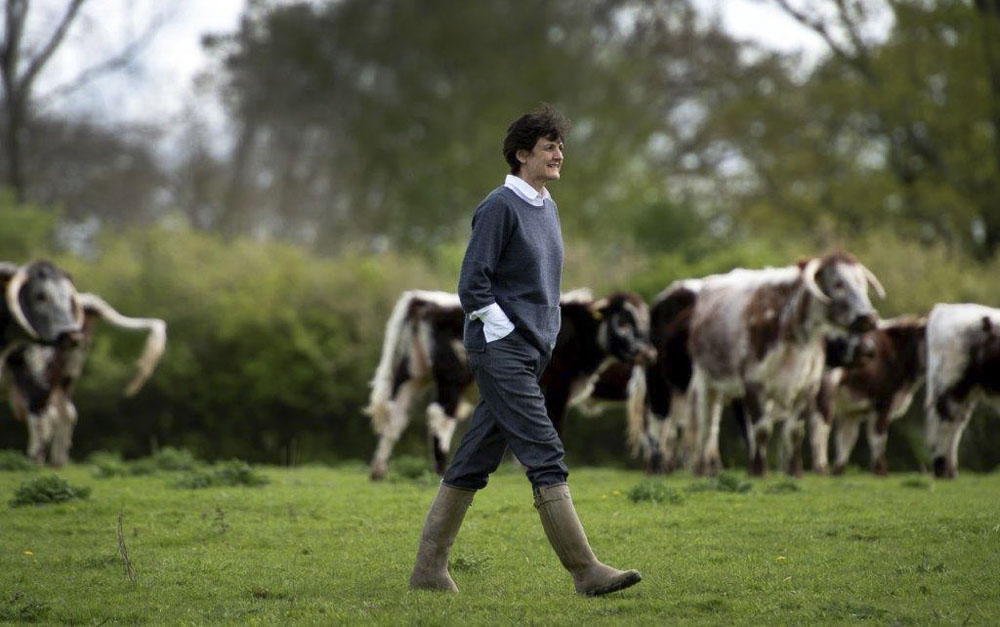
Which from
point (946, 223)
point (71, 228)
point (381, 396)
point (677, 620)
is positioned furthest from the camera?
point (71, 228)

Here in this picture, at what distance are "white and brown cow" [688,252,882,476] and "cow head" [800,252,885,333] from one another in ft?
0.04

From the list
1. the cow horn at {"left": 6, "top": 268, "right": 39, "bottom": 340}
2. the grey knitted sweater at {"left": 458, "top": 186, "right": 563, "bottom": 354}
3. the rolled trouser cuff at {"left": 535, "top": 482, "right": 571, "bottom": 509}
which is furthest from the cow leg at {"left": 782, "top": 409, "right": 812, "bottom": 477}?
the cow horn at {"left": 6, "top": 268, "right": 39, "bottom": 340}

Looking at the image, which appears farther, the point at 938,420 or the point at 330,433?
the point at 330,433

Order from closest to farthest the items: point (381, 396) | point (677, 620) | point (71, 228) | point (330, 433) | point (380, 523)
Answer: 1. point (677, 620)
2. point (380, 523)
3. point (381, 396)
4. point (330, 433)
5. point (71, 228)

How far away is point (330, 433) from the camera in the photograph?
24.9 meters

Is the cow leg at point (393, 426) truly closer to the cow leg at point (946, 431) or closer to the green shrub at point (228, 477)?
the green shrub at point (228, 477)

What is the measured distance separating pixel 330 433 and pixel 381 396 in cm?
1023

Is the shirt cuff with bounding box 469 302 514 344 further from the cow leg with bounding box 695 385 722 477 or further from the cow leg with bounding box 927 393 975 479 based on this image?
the cow leg with bounding box 927 393 975 479

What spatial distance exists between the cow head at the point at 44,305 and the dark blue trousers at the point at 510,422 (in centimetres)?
1045

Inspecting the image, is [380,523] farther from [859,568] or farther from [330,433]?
[330,433]

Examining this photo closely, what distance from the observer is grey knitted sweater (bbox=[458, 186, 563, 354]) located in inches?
285

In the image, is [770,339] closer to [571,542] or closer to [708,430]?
[708,430]

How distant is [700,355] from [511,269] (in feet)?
28.3

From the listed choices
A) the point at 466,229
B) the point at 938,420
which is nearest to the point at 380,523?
the point at 938,420
